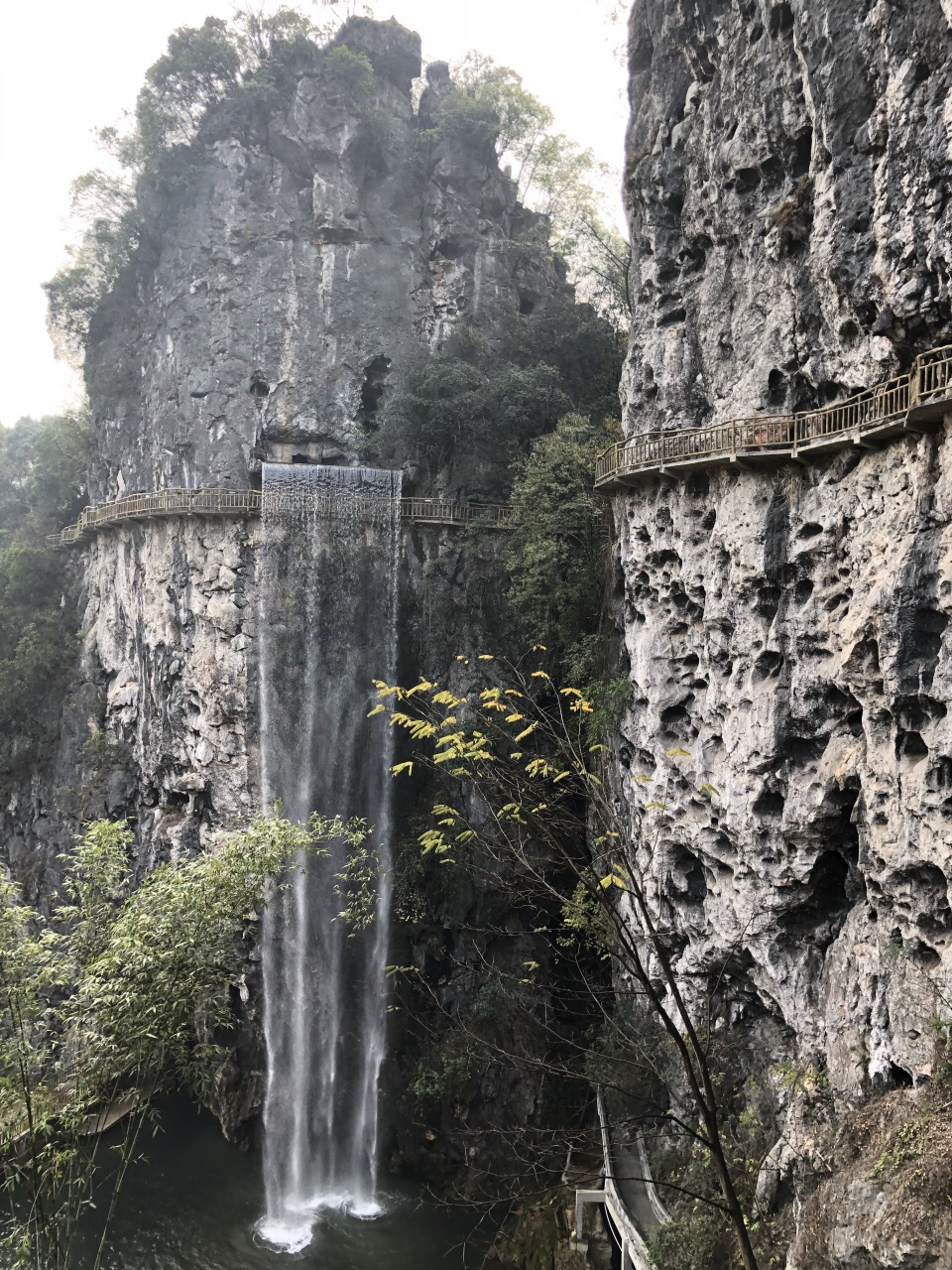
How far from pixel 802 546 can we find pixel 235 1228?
50.8 ft

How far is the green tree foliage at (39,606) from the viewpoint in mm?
24703

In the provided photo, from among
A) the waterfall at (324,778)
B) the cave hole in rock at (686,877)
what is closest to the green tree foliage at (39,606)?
the waterfall at (324,778)

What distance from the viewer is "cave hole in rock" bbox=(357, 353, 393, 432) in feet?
75.0

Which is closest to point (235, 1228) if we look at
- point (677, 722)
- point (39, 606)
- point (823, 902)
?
point (677, 722)

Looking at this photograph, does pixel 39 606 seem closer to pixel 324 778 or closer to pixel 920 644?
pixel 324 778

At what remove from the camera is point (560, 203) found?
30.2m

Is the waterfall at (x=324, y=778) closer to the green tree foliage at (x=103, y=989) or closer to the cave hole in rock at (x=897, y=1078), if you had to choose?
the green tree foliage at (x=103, y=989)

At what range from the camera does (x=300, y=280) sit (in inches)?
900

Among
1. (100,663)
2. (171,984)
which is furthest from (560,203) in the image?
(171,984)

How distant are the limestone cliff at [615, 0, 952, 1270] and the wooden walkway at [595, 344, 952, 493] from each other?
0.29 m

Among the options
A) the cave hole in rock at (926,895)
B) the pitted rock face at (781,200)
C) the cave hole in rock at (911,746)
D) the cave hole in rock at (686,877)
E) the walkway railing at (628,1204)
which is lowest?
the walkway railing at (628,1204)

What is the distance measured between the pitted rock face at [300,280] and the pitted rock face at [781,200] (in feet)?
30.5

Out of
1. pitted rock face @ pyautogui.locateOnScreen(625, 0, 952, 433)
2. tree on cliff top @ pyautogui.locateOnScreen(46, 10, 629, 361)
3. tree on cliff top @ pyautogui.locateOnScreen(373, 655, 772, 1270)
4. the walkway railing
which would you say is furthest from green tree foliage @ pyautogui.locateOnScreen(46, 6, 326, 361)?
the walkway railing

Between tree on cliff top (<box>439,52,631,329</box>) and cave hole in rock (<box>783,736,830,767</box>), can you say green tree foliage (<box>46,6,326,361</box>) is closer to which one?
tree on cliff top (<box>439,52,631,329</box>)
